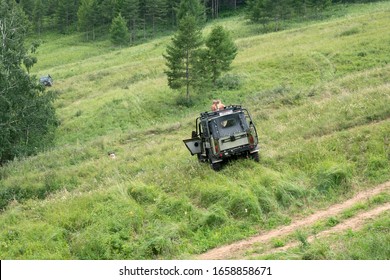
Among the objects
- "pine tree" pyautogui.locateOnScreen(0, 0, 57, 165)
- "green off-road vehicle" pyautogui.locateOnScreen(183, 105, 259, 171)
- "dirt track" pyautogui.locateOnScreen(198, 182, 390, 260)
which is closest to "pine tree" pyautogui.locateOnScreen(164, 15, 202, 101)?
"pine tree" pyautogui.locateOnScreen(0, 0, 57, 165)

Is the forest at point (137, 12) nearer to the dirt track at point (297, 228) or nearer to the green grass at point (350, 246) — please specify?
the dirt track at point (297, 228)

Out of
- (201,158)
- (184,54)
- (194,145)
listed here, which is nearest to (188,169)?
(201,158)

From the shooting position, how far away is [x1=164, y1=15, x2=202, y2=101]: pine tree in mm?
34844

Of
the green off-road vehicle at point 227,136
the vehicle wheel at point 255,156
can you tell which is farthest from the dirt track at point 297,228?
the green off-road vehicle at point 227,136

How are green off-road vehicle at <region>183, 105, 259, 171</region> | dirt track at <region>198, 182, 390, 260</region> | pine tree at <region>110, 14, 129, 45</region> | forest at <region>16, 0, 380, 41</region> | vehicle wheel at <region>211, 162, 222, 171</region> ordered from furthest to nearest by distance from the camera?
pine tree at <region>110, 14, 129, 45</region>, forest at <region>16, 0, 380, 41</region>, vehicle wheel at <region>211, 162, 222, 171</region>, green off-road vehicle at <region>183, 105, 259, 171</region>, dirt track at <region>198, 182, 390, 260</region>

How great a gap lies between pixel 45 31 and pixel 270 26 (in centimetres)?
5486

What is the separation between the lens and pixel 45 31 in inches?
3755

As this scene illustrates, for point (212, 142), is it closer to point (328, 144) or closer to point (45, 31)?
point (328, 144)

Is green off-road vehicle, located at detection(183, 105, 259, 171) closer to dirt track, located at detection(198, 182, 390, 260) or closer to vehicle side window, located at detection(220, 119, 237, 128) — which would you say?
vehicle side window, located at detection(220, 119, 237, 128)

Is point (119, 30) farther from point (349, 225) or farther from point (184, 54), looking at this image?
point (349, 225)

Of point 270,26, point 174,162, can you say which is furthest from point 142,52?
point 174,162

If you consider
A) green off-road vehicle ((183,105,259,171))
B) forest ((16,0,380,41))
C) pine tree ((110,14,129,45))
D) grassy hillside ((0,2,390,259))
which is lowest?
grassy hillside ((0,2,390,259))

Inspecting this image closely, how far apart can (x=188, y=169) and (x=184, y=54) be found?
69.8ft

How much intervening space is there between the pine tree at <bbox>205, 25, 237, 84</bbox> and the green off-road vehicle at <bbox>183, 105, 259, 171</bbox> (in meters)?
22.0
